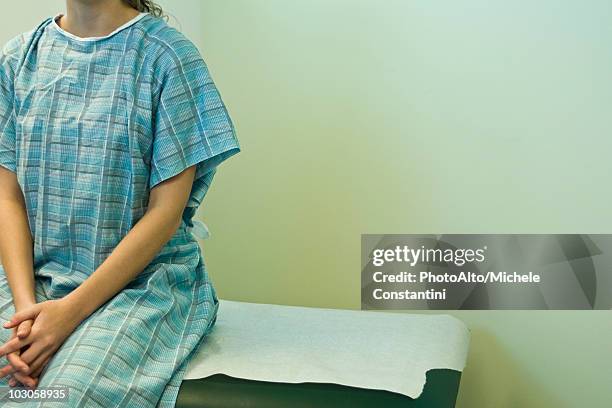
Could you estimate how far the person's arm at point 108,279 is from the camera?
1.34 meters

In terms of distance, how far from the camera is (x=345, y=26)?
229 cm

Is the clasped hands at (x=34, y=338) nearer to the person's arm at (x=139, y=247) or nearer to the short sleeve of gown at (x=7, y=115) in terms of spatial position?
the person's arm at (x=139, y=247)

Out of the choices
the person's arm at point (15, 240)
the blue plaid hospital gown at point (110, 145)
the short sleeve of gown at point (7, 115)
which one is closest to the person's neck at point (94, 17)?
the blue plaid hospital gown at point (110, 145)

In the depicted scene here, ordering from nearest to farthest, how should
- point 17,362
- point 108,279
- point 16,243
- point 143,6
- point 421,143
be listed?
1. point 17,362
2. point 108,279
3. point 16,243
4. point 143,6
5. point 421,143

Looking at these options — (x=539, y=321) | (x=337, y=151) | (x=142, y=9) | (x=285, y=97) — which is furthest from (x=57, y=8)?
(x=539, y=321)

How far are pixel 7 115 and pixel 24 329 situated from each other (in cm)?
44

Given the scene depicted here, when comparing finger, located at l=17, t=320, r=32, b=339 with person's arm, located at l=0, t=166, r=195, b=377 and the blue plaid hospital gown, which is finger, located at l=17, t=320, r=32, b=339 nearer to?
person's arm, located at l=0, t=166, r=195, b=377

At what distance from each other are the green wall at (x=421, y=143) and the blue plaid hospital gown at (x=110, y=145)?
32.8 inches

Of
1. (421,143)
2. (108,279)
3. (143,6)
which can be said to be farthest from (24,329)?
(421,143)

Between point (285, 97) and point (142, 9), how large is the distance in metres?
0.79

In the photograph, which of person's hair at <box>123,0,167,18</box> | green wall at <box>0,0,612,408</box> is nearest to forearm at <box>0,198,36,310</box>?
person's hair at <box>123,0,167,18</box>

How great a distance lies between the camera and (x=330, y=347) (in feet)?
5.41

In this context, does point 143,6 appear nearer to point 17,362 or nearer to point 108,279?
point 108,279

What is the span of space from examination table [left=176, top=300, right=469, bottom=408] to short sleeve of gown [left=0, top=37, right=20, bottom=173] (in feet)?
1.66
